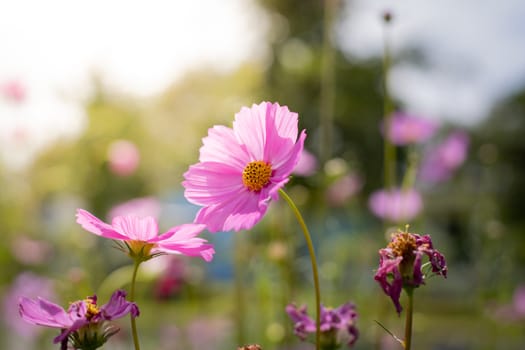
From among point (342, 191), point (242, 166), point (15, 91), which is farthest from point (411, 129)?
point (15, 91)

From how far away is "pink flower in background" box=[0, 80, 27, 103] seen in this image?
2.01m

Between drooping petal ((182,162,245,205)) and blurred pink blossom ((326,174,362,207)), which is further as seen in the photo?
blurred pink blossom ((326,174,362,207))

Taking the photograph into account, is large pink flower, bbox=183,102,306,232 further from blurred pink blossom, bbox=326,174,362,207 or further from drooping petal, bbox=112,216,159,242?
blurred pink blossom, bbox=326,174,362,207

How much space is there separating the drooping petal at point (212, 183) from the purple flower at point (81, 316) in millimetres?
85

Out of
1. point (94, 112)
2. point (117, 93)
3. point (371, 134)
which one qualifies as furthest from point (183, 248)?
point (371, 134)

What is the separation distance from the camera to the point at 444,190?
888cm

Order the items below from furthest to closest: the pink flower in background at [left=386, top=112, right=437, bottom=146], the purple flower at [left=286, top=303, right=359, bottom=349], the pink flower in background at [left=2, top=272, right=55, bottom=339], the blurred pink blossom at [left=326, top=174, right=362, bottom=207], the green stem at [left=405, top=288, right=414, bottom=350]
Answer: the blurred pink blossom at [left=326, top=174, right=362, bottom=207], the pink flower in background at [left=2, top=272, right=55, bottom=339], the pink flower in background at [left=386, top=112, right=437, bottom=146], the purple flower at [left=286, top=303, right=359, bottom=349], the green stem at [left=405, top=288, right=414, bottom=350]

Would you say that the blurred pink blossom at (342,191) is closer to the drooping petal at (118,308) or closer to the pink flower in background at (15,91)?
the pink flower in background at (15,91)

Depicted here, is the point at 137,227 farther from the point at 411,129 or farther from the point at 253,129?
the point at 411,129

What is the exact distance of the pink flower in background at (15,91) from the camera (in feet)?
6.58

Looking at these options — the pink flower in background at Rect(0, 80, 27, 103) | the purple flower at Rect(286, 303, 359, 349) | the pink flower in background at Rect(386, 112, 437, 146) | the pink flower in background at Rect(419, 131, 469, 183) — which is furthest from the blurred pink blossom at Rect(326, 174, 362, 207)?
the purple flower at Rect(286, 303, 359, 349)

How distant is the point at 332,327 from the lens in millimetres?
468

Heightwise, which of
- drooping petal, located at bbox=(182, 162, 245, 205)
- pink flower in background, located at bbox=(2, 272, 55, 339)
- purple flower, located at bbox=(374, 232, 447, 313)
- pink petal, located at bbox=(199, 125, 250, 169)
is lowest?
pink flower in background, located at bbox=(2, 272, 55, 339)

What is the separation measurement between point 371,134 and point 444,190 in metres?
1.21
